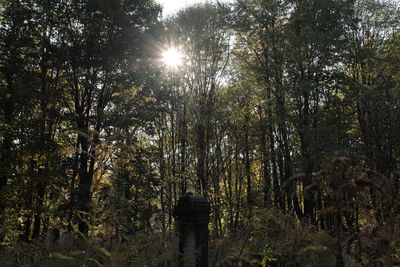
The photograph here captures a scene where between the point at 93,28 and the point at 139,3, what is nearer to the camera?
the point at 93,28

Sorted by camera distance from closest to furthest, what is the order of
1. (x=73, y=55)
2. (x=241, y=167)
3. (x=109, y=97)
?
1. (x=73, y=55)
2. (x=109, y=97)
3. (x=241, y=167)

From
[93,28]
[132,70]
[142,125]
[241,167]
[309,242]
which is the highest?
[93,28]

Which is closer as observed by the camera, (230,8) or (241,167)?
(230,8)

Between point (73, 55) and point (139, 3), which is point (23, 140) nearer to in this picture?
point (73, 55)

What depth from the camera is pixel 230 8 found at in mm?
17000

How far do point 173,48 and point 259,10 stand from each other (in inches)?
218

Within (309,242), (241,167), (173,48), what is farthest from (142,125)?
(309,242)

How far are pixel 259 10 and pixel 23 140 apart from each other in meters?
13.9

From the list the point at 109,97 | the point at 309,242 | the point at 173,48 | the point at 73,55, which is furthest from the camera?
the point at 173,48

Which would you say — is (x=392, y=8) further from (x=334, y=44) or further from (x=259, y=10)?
(x=259, y=10)

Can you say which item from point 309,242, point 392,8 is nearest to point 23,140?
point 309,242

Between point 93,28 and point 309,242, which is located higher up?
point 93,28

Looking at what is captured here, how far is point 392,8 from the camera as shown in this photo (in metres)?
17.5

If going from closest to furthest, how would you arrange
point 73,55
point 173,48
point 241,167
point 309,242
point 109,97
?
point 309,242
point 73,55
point 109,97
point 173,48
point 241,167
